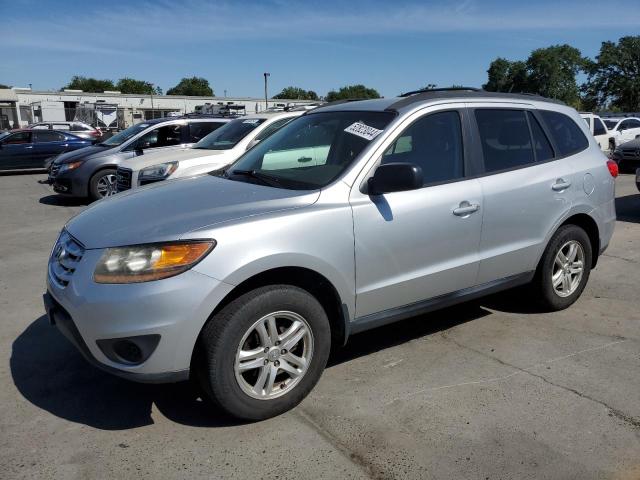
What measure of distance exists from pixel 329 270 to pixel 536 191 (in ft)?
6.51

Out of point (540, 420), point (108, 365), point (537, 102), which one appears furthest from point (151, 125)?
point (540, 420)

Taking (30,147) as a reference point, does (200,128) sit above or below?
above

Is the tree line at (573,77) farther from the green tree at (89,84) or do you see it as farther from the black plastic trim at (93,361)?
the black plastic trim at (93,361)

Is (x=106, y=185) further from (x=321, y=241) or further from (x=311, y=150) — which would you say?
(x=321, y=241)

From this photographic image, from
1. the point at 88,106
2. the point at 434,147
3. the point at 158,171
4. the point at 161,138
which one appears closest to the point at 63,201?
the point at 161,138

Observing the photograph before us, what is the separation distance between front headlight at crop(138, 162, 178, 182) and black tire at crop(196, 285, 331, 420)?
5385 mm

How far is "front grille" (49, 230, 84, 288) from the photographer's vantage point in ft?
9.89

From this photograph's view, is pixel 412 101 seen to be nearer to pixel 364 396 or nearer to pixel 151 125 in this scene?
pixel 364 396

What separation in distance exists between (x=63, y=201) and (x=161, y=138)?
2562mm

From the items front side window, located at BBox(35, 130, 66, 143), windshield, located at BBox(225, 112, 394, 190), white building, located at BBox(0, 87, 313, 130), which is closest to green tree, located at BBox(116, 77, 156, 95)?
white building, located at BBox(0, 87, 313, 130)

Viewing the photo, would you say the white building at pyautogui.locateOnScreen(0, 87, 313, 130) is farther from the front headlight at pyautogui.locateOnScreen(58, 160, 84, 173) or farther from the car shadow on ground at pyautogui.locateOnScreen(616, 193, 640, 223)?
the car shadow on ground at pyautogui.locateOnScreen(616, 193, 640, 223)

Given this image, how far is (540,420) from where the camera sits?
10.3 ft

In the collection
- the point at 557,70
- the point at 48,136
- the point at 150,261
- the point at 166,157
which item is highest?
the point at 557,70

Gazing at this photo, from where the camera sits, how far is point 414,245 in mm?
3539
